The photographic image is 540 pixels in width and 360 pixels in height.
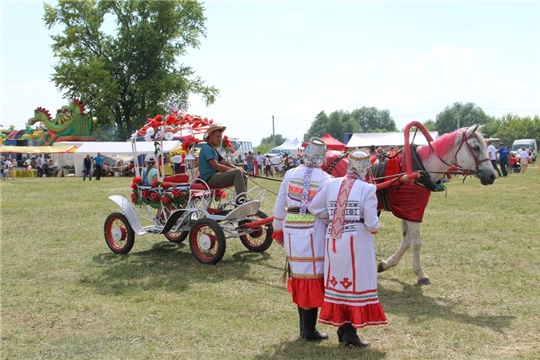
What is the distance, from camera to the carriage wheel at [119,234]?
9.30 m

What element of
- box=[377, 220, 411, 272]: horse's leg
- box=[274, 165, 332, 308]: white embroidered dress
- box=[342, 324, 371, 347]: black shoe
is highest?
box=[274, 165, 332, 308]: white embroidered dress

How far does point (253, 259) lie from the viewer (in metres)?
8.82

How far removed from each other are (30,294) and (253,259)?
3.31 meters

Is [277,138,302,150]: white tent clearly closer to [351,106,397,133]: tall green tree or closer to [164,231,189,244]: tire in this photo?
[164,231,189,244]: tire

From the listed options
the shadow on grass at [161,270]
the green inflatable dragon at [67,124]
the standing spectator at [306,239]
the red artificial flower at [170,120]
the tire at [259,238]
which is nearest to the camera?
the standing spectator at [306,239]

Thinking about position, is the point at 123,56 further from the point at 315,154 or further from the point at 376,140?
the point at 315,154

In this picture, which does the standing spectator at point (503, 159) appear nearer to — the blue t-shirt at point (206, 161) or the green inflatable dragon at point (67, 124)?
the blue t-shirt at point (206, 161)

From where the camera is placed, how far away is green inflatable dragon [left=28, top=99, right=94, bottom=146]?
153 feet

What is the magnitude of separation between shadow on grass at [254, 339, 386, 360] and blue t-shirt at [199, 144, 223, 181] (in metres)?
3.92

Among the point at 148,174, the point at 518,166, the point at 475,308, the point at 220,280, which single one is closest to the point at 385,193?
the point at 475,308

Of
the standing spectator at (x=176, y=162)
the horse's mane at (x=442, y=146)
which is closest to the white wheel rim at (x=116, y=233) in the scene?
the standing spectator at (x=176, y=162)

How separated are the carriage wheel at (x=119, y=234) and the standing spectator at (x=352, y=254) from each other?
5259mm

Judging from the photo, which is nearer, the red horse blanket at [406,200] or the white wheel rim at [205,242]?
the red horse blanket at [406,200]

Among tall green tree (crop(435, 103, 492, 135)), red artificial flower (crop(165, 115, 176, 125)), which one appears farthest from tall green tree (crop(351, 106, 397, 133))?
red artificial flower (crop(165, 115, 176, 125))
